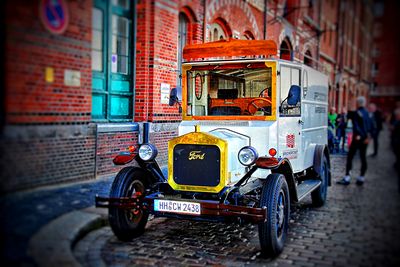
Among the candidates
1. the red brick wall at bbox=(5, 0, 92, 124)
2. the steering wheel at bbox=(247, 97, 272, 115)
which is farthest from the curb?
the steering wheel at bbox=(247, 97, 272, 115)

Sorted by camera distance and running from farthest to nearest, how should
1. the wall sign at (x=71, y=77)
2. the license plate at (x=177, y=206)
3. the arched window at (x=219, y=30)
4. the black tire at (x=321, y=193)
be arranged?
1. the arched window at (x=219, y=30)
2. the black tire at (x=321, y=193)
3. the license plate at (x=177, y=206)
4. the wall sign at (x=71, y=77)

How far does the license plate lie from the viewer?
196 inches

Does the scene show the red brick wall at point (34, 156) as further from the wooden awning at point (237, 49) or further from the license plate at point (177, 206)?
the wooden awning at point (237, 49)

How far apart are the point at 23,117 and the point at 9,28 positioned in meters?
0.74

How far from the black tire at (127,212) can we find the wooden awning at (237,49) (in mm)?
1924

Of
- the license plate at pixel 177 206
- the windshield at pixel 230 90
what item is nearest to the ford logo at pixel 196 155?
the license plate at pixel 177 206

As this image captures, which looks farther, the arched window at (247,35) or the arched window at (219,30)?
the arched window at (247,35)

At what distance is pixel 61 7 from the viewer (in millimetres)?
4082

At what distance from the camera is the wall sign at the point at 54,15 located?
3834mm

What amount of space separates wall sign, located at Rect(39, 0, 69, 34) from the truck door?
3152 mm

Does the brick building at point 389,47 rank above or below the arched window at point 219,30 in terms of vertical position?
below

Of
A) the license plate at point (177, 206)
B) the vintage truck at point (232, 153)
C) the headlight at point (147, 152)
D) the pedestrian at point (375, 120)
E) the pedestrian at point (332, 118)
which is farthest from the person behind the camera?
the pedestrian at point (332, 118)

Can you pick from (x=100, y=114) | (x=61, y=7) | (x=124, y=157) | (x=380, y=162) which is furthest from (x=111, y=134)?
(x=380, y=162)

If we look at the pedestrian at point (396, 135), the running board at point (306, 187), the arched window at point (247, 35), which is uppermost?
the arched window at point (247, 35)
